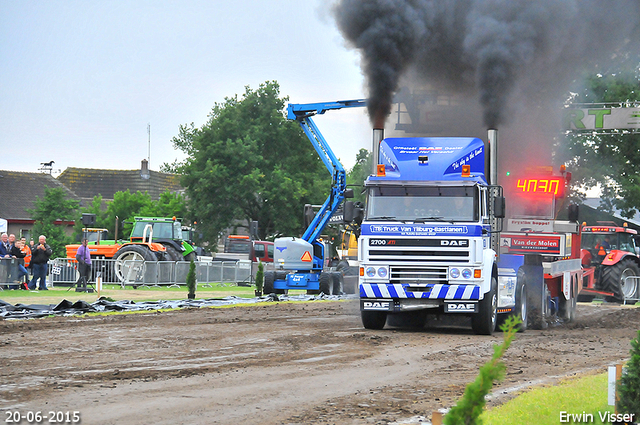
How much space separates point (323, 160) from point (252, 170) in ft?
99.8

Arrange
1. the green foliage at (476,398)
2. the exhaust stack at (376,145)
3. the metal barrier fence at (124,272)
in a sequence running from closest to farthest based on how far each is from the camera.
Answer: the green foliage at (476,398), the exhaust stack at (376,145), the metal barrier fence at (124,272)

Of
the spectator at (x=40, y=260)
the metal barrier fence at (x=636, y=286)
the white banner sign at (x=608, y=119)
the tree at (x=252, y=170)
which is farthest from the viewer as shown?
the tree at (x=252, y=170)

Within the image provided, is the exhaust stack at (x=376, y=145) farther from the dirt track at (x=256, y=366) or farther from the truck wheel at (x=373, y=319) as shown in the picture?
the dirt track at (x=256, y=366)

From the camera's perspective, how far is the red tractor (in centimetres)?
2895

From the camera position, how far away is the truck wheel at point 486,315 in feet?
51.2

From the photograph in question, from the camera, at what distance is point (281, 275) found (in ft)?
94.5

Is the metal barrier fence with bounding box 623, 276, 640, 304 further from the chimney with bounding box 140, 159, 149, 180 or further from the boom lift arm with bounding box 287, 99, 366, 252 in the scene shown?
the chimney with bounding box 140, 159, 149, 180

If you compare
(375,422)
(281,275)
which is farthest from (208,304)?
(375,422)

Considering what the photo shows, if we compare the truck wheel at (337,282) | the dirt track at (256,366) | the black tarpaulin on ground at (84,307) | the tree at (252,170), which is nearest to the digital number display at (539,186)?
the dirt track at (256,366)

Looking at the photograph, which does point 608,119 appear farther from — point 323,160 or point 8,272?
point 8,272

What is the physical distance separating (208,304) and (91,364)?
496 inches

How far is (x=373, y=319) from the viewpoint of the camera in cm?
1645

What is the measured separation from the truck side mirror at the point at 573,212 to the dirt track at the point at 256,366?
2.49 metres

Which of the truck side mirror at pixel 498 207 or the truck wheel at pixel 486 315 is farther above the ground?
the truck side mirror at pixel 498 207
